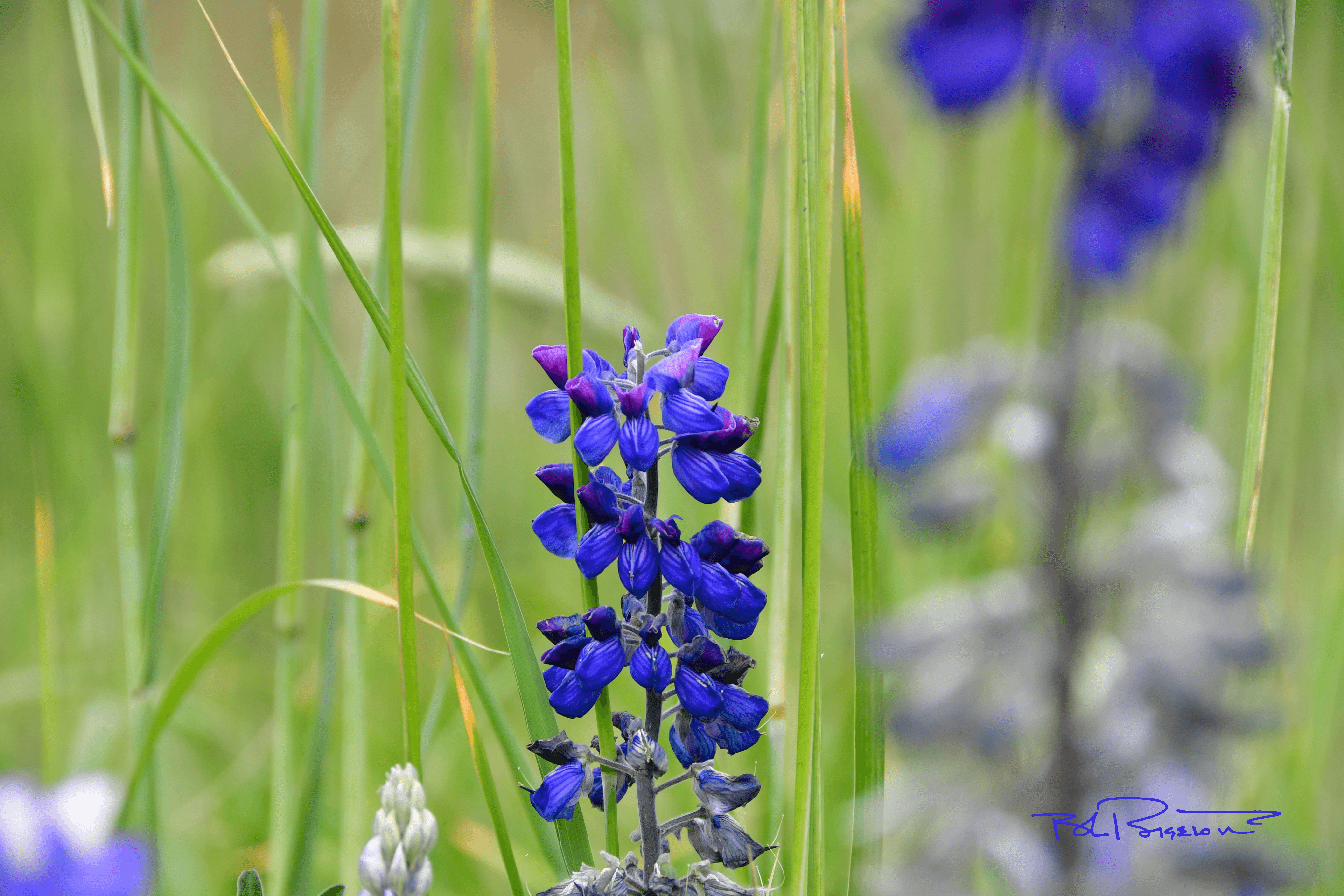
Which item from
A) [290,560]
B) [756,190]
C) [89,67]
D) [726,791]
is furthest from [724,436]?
[89,67]

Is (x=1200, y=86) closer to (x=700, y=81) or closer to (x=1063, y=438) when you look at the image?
(x=1063, y=438)

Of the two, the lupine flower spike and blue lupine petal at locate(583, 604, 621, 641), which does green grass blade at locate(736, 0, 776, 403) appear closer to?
the lupine flower spike

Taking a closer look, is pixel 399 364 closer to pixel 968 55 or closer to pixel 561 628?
pixel 561 628

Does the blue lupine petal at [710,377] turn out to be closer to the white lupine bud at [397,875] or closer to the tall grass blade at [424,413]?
the tall grass blade at [424,413]

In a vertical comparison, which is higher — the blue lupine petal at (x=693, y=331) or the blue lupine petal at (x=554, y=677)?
the blue lupine petal at (x=693, y=331)

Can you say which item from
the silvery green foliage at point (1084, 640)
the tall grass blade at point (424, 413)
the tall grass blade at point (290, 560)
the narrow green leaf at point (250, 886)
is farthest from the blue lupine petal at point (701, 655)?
the tall grass blade at point (290, 560)

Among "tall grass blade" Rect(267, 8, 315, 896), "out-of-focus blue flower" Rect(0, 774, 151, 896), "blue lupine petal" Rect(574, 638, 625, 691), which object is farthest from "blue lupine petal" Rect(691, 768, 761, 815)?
"tall grass blade" Rect(267, 8, 315, 896)

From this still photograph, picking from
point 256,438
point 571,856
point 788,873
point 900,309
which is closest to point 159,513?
point 571,856
